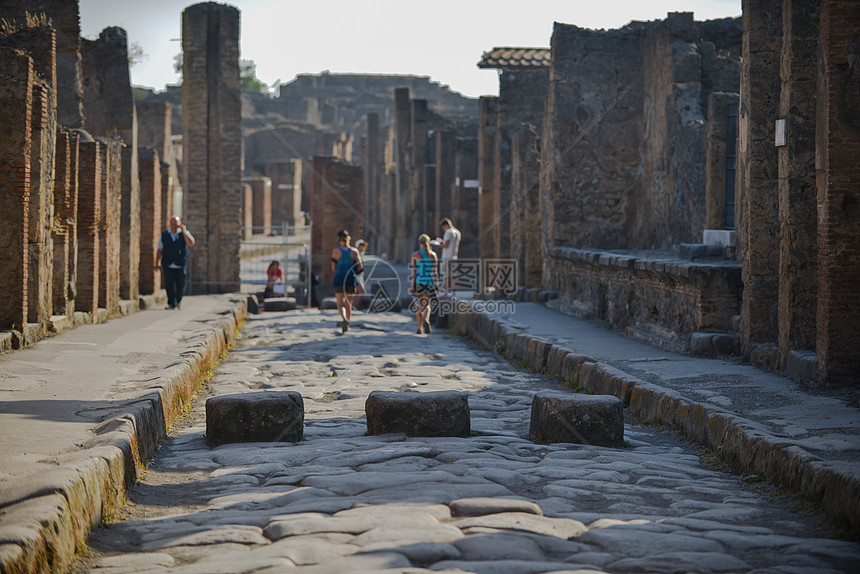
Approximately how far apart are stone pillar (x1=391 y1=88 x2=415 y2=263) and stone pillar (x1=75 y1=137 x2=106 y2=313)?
20.2 metres

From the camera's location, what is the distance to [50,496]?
411 centimetres

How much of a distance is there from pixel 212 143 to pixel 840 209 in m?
Result: 16.0

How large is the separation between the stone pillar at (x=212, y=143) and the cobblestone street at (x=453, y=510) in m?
14.0

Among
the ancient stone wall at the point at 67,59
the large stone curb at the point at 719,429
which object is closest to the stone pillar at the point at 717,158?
the large stone curb at the point at 719,429

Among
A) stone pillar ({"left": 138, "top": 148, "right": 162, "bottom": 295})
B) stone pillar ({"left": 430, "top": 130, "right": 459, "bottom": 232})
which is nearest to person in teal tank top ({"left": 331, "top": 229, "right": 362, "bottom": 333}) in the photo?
stone pillar ({"left": 138, "top": 148, "right": 162, "bottom": 295})

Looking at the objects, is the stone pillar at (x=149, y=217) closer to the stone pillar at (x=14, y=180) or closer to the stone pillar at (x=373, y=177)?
the stone pillar at (x=14, y=180)

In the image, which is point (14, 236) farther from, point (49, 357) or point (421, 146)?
point (421, 146)

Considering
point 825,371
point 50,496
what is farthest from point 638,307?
point 50,496

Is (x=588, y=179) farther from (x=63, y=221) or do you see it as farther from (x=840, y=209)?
(x=840, y=209)

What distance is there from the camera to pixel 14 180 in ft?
32.2

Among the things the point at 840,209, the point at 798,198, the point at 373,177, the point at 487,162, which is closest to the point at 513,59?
the point at 487,162

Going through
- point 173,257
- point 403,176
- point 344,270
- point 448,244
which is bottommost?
point 344,270

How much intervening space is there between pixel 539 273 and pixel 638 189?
2.80m

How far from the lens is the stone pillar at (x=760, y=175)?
9125 mm
